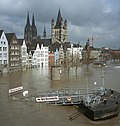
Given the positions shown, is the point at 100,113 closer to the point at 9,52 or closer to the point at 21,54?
the point at 9,52

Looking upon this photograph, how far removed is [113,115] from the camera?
20797 millimetres

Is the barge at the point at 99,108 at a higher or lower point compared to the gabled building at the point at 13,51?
lower

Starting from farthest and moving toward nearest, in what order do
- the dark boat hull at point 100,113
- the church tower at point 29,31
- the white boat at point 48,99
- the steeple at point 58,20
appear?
the church tower at point 29,31 → the steeple at point 58,20 → the white boat at point 48,99 → the dark boat hull at point 100,113

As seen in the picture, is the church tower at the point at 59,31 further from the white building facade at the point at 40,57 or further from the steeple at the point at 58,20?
the white building facade at the point at 40,57

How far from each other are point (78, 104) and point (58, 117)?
453 centimetres

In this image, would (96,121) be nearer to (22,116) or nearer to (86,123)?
(86,123)

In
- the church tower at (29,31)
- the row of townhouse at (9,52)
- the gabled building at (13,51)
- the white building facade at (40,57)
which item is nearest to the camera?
the row of townhouse at (9,52)

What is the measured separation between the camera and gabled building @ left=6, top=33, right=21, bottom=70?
77.1 metres

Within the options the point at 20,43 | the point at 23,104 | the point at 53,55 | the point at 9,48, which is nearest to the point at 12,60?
the point at 9,48

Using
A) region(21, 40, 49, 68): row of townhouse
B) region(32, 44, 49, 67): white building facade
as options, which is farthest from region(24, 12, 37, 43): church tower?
region(21, 40, 49, 68): row of townhouse

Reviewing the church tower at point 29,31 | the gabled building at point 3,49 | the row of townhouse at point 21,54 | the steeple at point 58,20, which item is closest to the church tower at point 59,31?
the steeple at point 58,20

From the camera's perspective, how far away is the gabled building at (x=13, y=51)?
77.1 metres

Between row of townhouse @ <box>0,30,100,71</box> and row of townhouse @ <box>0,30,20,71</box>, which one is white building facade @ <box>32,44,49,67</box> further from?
row of townhouse @ <box>0,30,20,71</box>

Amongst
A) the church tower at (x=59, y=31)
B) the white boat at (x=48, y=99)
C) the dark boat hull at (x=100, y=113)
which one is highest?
the church tower at (x=59, y=31)
